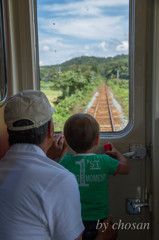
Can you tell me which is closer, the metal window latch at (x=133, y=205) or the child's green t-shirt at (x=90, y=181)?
the child's green t-shirt at (x=90, y=181)

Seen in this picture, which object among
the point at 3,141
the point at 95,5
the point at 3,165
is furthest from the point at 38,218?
the point at 95,5

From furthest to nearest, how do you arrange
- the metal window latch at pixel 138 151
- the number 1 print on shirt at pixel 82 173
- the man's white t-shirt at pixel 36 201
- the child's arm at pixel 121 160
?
the metal window latch at pixel 138 151 < the child's arm at pixel 121 160 < the number 1 print on shirt at pixel 82 173 < the man's white t-shirt at pixel 36 201

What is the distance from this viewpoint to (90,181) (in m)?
1.55

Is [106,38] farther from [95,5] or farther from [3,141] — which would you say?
[3,141]

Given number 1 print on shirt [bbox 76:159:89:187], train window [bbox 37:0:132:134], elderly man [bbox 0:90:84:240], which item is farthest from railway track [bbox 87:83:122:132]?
elderly man [bbox 0:90:84:240]

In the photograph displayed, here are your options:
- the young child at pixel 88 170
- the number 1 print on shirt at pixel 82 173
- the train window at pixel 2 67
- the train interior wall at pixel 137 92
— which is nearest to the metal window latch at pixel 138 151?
the train interior wall at pixel 137 92

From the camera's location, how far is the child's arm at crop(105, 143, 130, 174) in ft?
5.45

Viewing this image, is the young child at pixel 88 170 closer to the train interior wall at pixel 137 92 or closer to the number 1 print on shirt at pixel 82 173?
the number 1 print on shirt at pixel 82 173

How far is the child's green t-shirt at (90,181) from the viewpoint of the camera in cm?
155

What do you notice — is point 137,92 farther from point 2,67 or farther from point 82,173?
point 2,67

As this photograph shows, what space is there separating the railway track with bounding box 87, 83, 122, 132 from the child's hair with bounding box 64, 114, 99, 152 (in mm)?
307

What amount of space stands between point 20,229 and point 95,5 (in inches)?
58.9

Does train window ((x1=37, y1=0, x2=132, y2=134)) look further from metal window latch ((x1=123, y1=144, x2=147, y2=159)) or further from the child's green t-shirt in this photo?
the child's green t-shirt

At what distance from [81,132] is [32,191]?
0.74m
